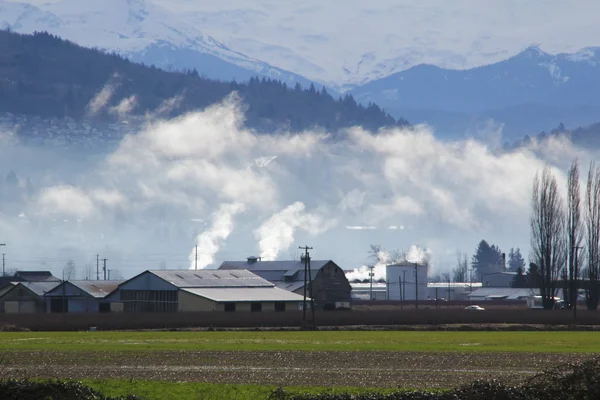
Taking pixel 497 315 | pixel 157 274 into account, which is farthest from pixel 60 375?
pixel 157 274

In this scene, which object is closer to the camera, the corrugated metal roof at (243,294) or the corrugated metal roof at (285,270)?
the corrugated metal roof at (243,294)

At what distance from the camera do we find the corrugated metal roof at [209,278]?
14775cm

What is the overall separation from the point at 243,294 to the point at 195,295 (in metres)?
7.71

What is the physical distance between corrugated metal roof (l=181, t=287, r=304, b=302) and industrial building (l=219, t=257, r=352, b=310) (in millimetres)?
19322

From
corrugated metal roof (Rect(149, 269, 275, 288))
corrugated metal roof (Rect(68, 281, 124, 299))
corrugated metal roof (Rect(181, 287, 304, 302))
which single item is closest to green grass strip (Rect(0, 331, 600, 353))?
corrugated metal roof (Rect(181, 287, 304, 302))

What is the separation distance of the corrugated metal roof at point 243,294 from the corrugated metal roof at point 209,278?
2.23 m

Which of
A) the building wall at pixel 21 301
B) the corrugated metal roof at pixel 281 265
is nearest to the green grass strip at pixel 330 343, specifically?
the building wall at pixel 21 301

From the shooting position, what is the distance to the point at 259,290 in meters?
152

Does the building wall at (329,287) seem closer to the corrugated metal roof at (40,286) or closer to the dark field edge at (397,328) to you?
the corrugated metal roof at (40,286)

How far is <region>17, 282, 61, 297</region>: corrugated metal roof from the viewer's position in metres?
157

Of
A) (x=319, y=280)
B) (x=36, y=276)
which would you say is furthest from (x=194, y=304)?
(x=36, y=276)

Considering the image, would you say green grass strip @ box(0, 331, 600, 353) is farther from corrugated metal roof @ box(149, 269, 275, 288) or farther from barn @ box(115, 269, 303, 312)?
corrugated metal roof @ box(149, 269, 275, 288)

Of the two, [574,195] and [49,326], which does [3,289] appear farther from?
[574,195]

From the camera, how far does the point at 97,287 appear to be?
517 feet
